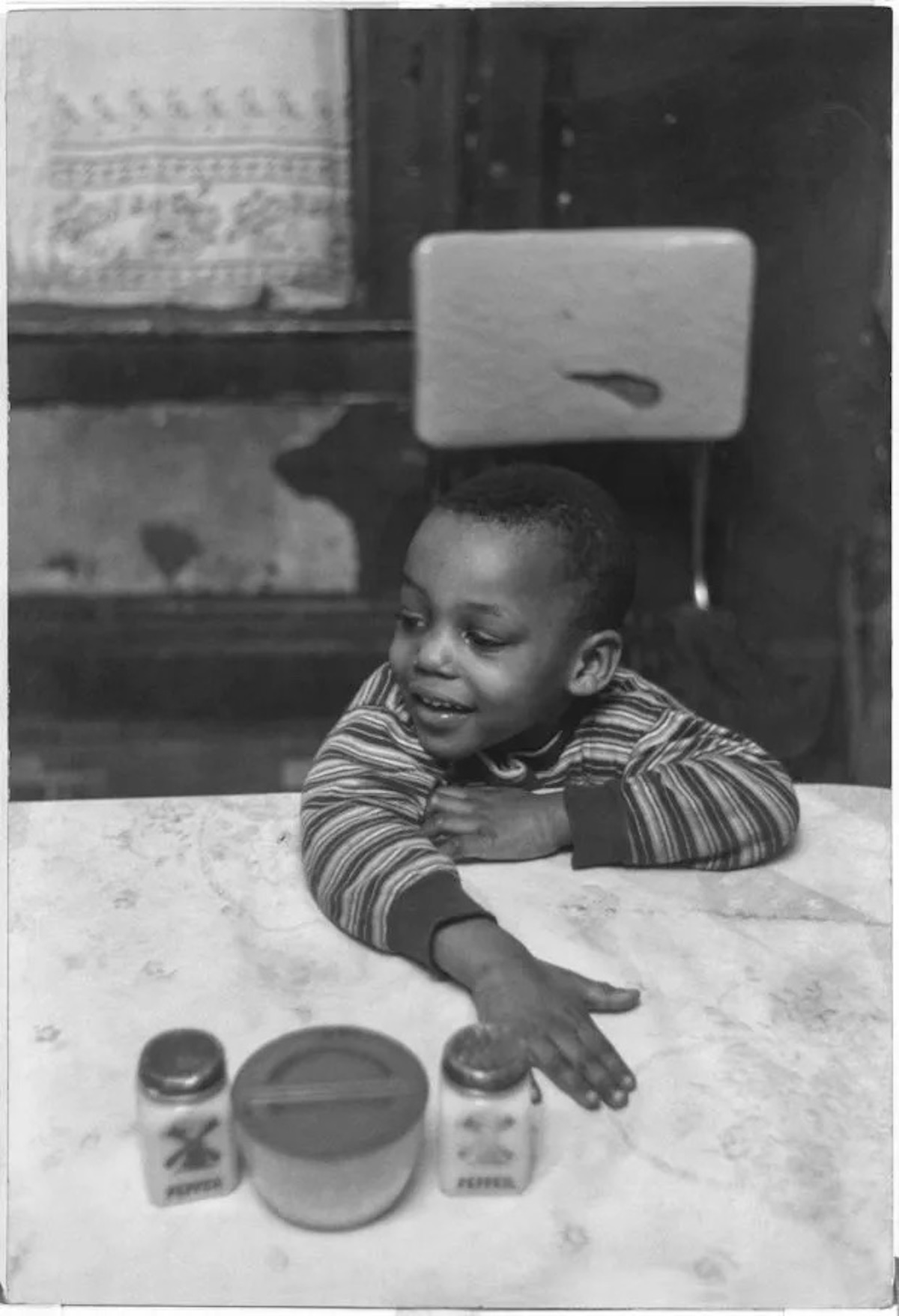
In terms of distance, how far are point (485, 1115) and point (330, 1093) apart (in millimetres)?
96

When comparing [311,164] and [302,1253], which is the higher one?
[311,164]

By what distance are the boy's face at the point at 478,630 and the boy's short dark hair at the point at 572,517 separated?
13 mm

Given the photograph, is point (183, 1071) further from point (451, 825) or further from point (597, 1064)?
point (451, 825)

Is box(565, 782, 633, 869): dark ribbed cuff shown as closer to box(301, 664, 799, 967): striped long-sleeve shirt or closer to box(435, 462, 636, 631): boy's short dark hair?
box(301, 664, 799, 967): striped long-sleeve shirt

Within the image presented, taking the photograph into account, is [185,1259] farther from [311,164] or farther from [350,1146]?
[311,164]

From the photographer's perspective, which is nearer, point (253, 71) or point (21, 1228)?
point (21, 1228)

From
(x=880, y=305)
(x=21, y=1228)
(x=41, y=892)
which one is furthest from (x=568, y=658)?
(x=21, y=1228)

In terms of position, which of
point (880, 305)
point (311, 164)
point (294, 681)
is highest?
point (311, 164)

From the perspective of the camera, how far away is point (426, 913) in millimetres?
1119

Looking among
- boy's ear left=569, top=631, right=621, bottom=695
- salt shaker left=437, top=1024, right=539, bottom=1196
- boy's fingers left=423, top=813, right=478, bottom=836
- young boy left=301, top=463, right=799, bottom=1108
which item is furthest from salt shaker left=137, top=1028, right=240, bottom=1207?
boy's ear left=569, top=631, right=621, bottom=695

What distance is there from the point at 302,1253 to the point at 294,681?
59 cm

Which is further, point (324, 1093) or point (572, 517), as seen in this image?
point (572, 517)

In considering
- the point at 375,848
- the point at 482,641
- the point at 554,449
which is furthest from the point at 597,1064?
the point at 554,449

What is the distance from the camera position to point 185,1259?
930mm
